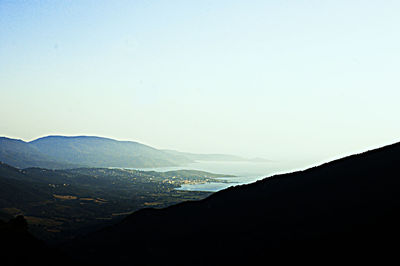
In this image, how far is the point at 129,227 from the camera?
13288cm

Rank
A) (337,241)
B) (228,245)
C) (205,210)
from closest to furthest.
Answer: (337,241) < (228,245) < (205,210)

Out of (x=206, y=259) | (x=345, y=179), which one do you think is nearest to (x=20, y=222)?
(x=206, y=259)

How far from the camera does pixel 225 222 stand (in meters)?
102

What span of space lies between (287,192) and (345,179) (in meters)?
21.7

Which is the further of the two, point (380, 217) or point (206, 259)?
point (206, 259)

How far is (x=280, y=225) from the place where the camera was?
7931 centimetres

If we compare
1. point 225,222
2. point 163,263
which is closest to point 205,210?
point 225,222

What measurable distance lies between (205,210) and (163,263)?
152ft

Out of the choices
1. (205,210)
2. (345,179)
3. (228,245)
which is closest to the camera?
(228,245)

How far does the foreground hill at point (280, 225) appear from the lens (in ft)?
167

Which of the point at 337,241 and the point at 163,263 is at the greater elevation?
the point at 337,241

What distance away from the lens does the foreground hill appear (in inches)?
2002

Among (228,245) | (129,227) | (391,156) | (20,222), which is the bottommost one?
(129,227)

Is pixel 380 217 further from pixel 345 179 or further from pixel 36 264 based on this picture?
pixel 36 264
